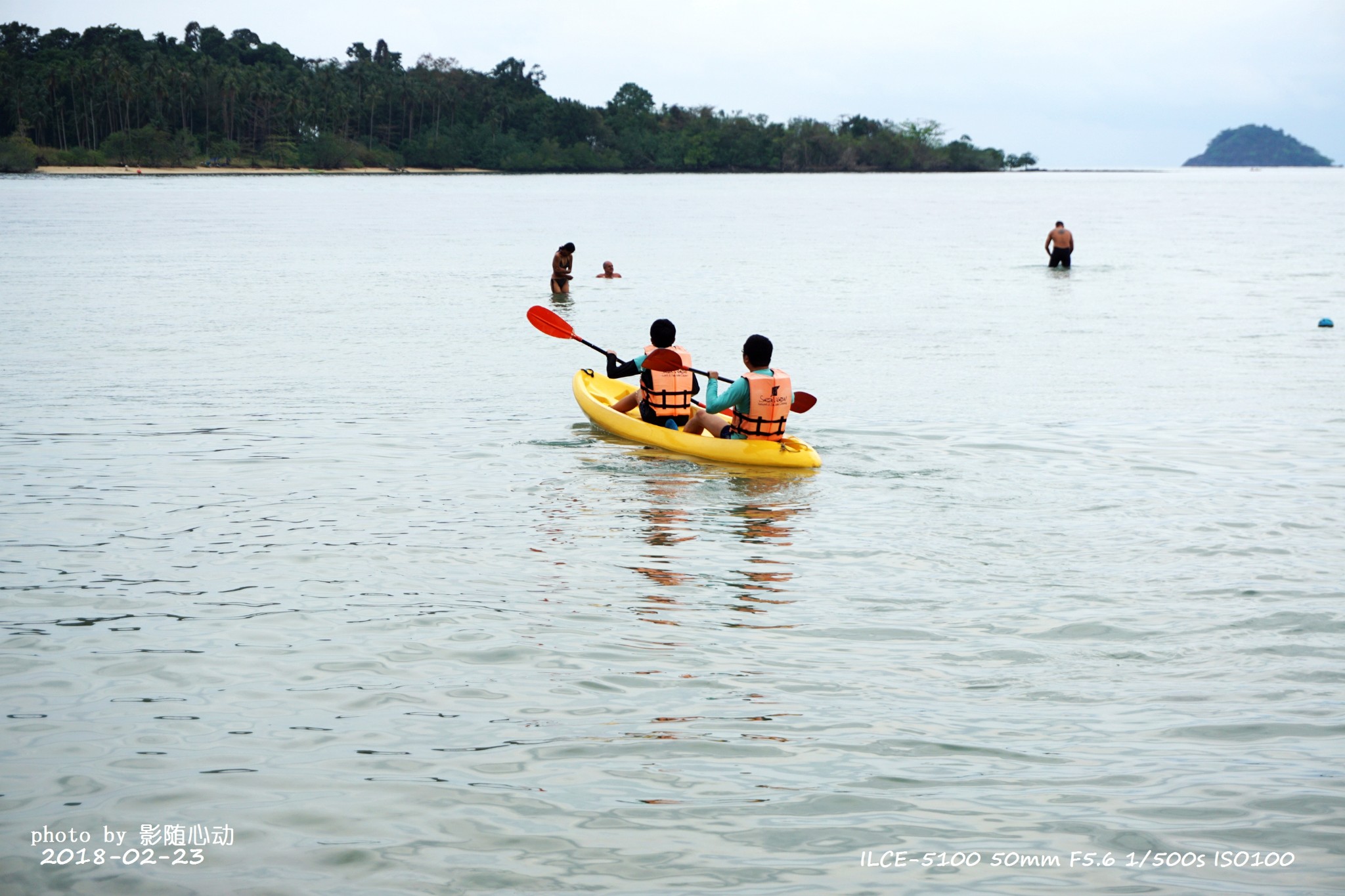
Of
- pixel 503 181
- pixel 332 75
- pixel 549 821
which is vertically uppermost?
pixel 332 75

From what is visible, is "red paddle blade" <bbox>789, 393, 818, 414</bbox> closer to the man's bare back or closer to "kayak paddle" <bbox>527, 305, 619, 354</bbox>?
"kayak paddle" <bbox>527, 305, 619, 354</bbox>

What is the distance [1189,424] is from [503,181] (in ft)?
383

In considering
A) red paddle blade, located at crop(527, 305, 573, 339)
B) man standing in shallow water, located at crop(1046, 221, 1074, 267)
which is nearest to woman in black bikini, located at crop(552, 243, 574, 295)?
red paddle blade, located at crop(527, 305, 573, 339)

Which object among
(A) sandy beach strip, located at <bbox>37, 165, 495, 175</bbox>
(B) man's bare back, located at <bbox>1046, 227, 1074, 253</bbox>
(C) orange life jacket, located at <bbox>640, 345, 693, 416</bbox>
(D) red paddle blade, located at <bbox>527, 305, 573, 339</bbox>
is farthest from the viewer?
(A) sandy beach strip, located at <bbox>37, 165, 495, 175</bbox>

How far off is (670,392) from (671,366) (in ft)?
0.83

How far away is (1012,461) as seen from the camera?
35.1 ft

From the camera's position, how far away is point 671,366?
1102cm

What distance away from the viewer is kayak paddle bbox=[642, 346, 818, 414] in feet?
35.6

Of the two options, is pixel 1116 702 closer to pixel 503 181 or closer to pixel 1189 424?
pixel 1189 424

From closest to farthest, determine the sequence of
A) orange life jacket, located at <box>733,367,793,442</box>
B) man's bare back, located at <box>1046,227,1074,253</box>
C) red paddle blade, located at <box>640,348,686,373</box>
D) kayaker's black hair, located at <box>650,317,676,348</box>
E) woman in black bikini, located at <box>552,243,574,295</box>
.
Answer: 1. orange life jacket, located at <box>733,367,793,442</box>
2. kayaker's black hair, located at <box>650,317,676,348</box>
3. red paddle blade, located at <box>640,348,686,373</box>
4. woman in black bikini, located at <box>552,243,574,295</box>
5. man's bare back, located at <box>1046,227,1074,253</box>

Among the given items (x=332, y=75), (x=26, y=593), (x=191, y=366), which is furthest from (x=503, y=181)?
(x=26, y=593)

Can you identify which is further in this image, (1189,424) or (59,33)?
(59,33)

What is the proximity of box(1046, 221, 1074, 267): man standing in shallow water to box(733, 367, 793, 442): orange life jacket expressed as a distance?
74.3 feet

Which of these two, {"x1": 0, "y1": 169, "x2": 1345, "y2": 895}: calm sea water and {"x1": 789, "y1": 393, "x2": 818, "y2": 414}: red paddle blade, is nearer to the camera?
{"x1": 0, "y1": 169, "x2": 1345, "y2": 895}: calm sea water
